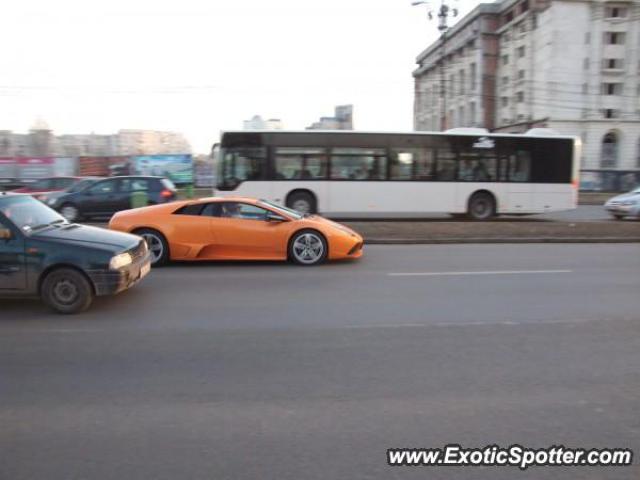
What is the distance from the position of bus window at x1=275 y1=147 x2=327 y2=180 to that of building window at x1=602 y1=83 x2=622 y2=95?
54.8m

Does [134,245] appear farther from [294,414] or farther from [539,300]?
[539,300]

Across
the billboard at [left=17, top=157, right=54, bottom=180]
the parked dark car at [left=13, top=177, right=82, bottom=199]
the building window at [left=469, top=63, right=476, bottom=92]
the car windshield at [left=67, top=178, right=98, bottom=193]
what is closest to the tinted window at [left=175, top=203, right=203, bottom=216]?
the car windshield at [left=67, top=178, right=98, bottom=193]

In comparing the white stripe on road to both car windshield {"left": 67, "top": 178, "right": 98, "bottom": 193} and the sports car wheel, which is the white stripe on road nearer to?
the sports car wheel

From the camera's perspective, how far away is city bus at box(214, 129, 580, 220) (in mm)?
16562

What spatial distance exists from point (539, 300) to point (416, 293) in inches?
61.5

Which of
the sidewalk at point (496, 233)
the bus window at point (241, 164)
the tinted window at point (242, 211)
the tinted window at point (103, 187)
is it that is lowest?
the sidewalk at point (496, 233)

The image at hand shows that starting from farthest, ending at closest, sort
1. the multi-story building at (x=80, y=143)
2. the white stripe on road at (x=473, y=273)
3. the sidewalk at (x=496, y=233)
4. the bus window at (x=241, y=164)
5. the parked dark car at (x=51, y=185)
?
1. the multi-story building at (x=80, y=143)
2. the parked dark car at (x=51, y=185)
3. the bus window at (x=241, y=164)
4. the sidewalk at (x=496, y=233)
5. the white stripe on road at (x=473, y=273)

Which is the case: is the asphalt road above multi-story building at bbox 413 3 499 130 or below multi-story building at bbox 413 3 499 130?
below

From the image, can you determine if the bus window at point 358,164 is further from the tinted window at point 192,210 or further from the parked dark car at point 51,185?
the parked dark car at point 51,185

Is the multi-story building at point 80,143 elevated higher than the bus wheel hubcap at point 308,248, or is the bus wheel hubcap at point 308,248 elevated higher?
the multi-story building at point 80,143

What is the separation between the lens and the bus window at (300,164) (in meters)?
16.6

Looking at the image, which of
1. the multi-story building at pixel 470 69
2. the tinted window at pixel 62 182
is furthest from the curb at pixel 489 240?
the multi-story building at pixel 470 69

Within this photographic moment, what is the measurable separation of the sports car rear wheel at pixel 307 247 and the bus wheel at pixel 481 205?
9.34m

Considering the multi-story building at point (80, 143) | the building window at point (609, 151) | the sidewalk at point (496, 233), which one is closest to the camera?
the sidewalk at point (496, 233)
